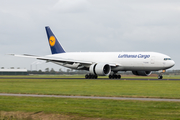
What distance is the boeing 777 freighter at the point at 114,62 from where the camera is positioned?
203 feet

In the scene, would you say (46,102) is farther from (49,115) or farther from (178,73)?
(178,73)

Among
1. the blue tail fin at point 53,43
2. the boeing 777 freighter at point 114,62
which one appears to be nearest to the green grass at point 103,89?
the boeing 777 freighter at point 114,62

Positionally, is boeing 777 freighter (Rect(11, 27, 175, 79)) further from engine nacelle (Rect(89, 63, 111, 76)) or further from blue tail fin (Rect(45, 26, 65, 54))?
blue tail fin (Rect(45, 26, 65, 54))

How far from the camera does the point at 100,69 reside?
207 feet

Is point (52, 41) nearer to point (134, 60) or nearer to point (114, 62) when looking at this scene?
point (114, 62)

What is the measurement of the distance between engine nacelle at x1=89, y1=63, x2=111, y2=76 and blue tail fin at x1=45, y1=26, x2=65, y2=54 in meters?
15.2

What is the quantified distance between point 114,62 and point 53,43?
18413mm

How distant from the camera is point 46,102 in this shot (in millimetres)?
23656

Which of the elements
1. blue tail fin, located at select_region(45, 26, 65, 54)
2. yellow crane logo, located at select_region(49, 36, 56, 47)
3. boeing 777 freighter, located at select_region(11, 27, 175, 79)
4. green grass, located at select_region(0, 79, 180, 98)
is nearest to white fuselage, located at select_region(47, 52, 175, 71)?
boeing 777 freighter, located at select_region(11, 27, 175, 79)

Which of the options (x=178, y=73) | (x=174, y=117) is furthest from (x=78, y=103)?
(x=178, y=73)

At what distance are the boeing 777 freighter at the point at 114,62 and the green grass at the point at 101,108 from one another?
3930 cm

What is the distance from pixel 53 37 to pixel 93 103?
188 feet

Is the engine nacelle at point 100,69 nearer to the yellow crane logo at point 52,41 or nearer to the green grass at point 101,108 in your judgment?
the yellow crane logo at point 52,41

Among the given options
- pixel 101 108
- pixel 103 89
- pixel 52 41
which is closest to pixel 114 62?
pixel 52 41
